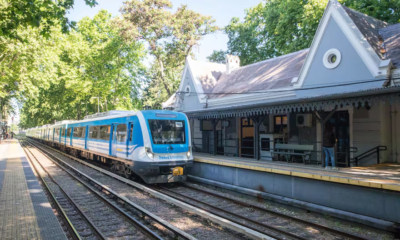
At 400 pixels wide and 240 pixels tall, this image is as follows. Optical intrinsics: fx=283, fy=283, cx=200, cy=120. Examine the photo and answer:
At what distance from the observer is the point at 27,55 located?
2305 centimetres

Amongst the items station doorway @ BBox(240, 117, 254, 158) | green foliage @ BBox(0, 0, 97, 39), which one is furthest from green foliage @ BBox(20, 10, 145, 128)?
green foliage @ BBox(0, 0, 97, 39)

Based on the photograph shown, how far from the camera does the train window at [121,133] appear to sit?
12.1 metres

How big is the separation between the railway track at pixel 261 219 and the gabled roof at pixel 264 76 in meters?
8.55

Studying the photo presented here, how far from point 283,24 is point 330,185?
1921cm

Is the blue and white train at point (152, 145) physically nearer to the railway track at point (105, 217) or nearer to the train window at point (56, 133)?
the railway track at point (105, 217)

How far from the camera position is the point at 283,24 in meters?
23.8

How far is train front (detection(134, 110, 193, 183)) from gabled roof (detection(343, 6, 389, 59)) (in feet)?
28.4

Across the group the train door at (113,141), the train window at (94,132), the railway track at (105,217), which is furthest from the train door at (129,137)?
the train window at (94,132)

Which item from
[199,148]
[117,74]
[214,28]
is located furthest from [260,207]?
[117,74]

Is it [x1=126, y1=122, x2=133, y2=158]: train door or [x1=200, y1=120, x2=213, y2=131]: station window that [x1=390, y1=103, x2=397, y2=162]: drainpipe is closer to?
[x1=126, y1=122, x2=133, y2=158]: train door

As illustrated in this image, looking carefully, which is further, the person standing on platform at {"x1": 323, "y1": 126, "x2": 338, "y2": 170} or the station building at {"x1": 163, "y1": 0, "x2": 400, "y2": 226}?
the person standing on platform at {"x1": 323, "y1": 126, "x2": 338, "y2": 170}

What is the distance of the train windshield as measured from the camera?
10977 millimetres

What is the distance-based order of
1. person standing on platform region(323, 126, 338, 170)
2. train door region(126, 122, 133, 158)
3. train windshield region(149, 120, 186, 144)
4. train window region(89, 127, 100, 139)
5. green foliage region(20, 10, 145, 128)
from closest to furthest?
person standing on platform region(323, 126, 338, 170)
train windshield region(149, 120, 186, 144)
train door region(126, 122, 133, 158)
train window region(89, 127, 100, 139)
green foliage region(20, 10, 145, 128)

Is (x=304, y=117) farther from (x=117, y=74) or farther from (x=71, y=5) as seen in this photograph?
(x=117, y=74)
